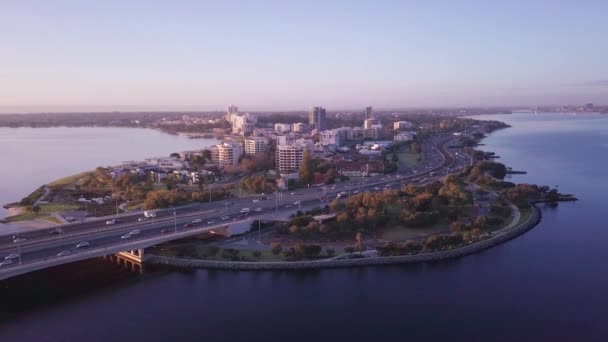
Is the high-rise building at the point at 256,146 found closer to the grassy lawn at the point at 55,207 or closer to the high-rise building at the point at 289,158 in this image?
the high-rise building at the point at 289,158

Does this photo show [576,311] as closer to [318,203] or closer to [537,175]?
[318,203]

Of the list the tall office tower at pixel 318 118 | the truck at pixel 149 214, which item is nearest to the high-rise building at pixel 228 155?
the truck at pixel 149 214

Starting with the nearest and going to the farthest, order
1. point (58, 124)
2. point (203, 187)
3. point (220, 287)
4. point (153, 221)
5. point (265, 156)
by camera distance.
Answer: point (220, 287) → point (153, 221) → point (203, 187) → point (265, 156) → point (58, 124)

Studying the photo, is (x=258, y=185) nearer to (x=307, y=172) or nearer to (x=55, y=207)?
(x=307, y=172)

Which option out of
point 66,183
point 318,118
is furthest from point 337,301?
point 318,118

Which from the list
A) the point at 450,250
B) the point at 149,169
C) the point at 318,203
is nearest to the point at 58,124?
the point at 149,169

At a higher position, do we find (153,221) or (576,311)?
(153,221)
